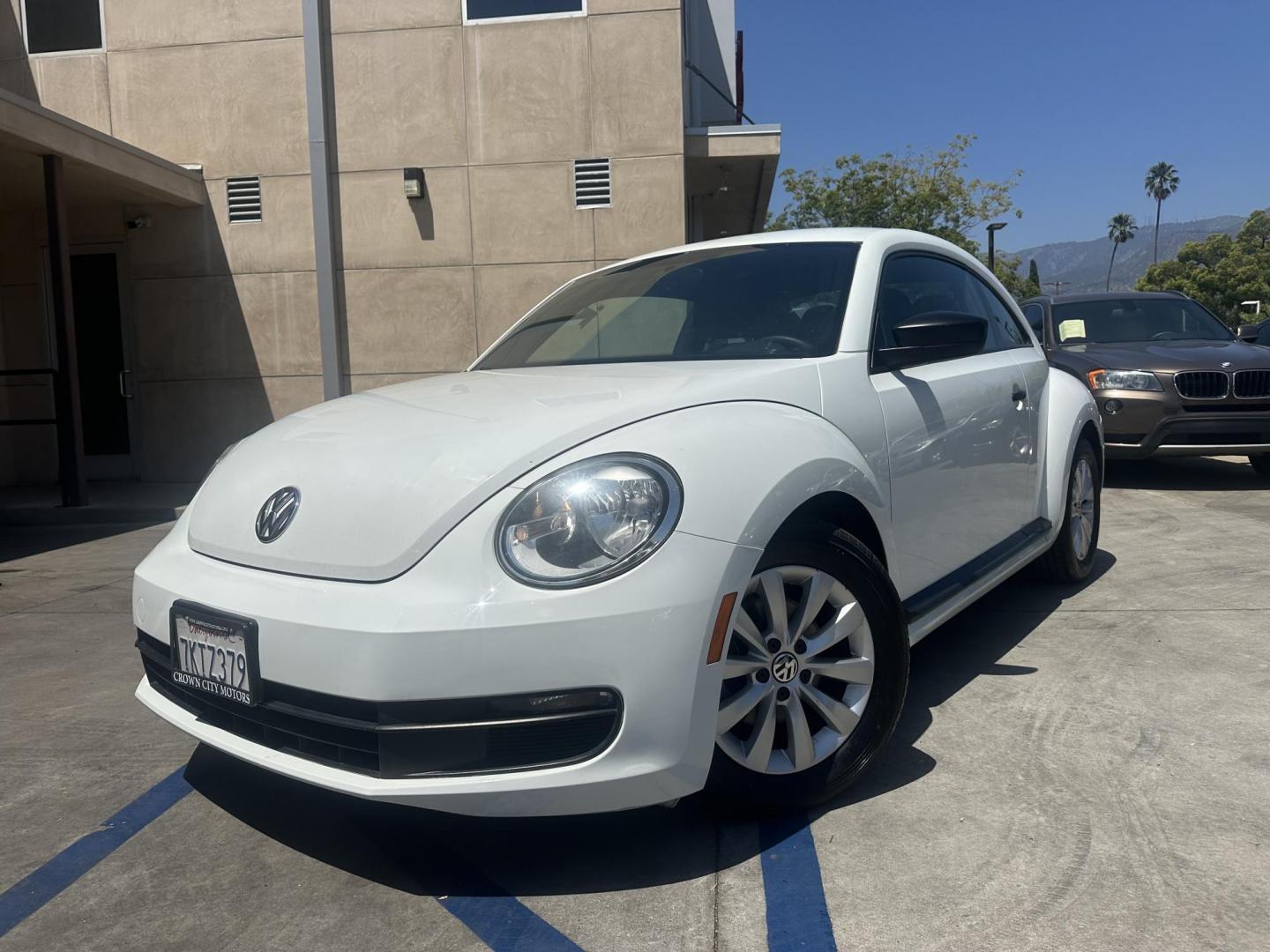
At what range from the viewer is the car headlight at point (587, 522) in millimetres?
2096

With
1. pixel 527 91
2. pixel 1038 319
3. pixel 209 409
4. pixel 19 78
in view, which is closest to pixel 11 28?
pixel 19 78

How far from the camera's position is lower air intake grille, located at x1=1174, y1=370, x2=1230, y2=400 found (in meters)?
7.61

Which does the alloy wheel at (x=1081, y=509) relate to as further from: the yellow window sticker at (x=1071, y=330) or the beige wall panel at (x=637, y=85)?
the beige wall panel at (x=637, y=85)

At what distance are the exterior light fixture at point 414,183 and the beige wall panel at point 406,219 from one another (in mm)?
95

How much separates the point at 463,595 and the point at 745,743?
804mm

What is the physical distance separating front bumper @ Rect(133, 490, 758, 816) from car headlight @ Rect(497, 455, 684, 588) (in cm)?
3

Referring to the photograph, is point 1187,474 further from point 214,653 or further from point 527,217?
point 214,653

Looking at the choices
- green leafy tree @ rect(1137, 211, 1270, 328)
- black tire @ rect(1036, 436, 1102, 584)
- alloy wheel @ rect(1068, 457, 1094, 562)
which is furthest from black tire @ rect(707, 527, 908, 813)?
green leafy tree @ rect(1137, 211, 1270, 328)

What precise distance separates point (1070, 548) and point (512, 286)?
7395 mm

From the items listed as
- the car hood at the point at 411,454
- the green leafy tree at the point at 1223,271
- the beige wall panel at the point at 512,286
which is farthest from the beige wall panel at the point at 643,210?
the green leafy tree at the point at 1223,271

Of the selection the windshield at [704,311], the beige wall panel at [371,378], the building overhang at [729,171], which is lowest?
the beige wall panel at [371,378]

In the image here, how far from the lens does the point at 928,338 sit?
10.0ft

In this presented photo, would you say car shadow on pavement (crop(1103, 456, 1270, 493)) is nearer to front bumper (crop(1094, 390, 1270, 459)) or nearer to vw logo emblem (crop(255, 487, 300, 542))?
front bumper (crop(1094, 390, 1270, 459))

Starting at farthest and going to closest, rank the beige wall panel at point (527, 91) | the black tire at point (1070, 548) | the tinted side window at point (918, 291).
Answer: the beige wall panel at point (527, 91)
the black tire at point (1070, 548)
the tinted side window at point (918, 291)
